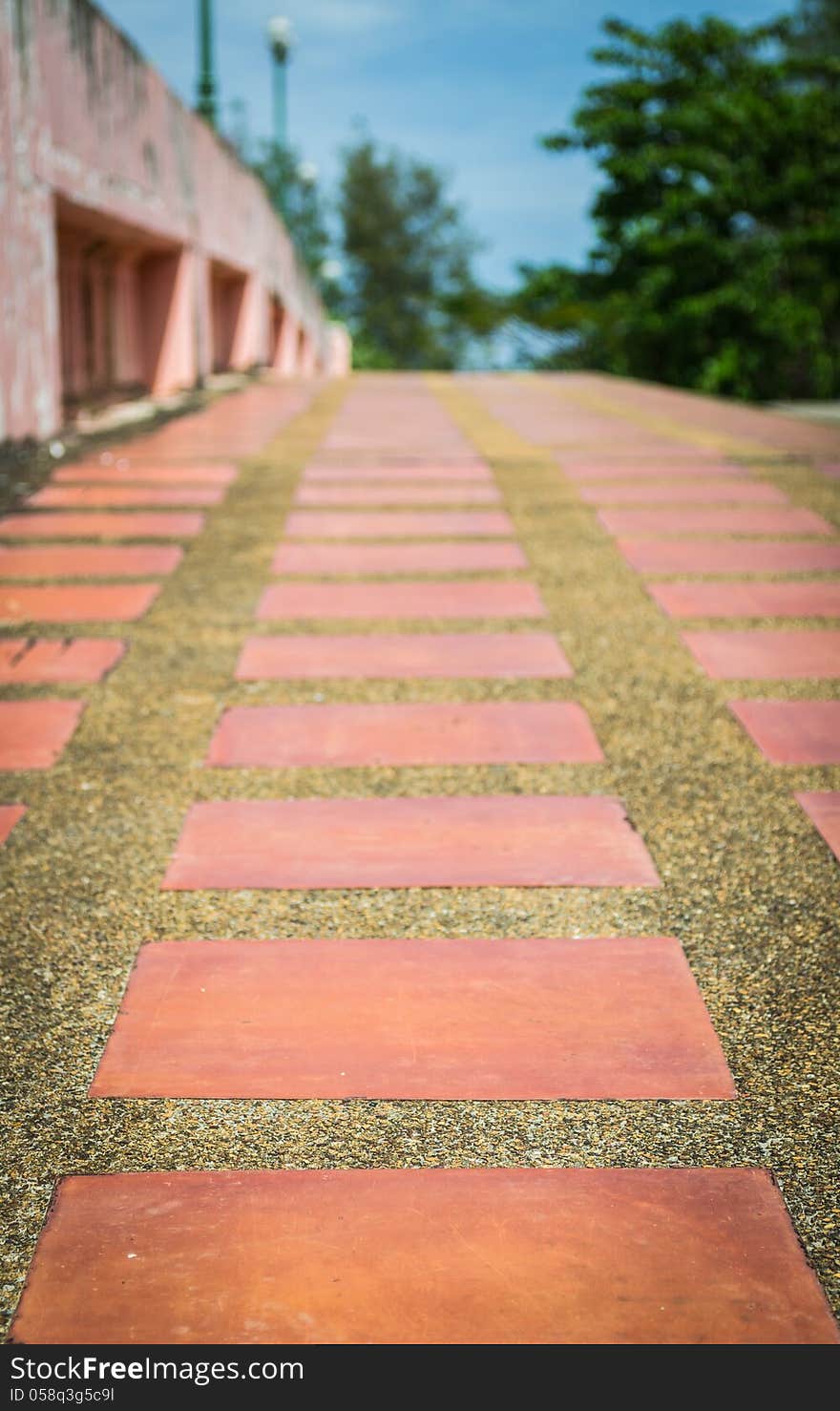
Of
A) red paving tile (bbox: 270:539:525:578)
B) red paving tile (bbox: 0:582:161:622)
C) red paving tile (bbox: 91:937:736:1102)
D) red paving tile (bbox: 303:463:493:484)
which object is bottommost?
red paving tile (bbox: 91:937:736:1102)

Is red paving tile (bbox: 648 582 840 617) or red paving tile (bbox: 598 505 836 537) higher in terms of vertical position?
red paving tile (bbox: 598 505 836 537)

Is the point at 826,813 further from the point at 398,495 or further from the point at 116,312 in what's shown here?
the point at 116,312

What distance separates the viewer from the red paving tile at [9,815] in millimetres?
2164

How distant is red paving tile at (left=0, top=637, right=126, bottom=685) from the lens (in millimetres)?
2836

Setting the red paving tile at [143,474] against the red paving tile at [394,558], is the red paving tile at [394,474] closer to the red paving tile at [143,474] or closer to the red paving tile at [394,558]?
the red paving tile at [143,474]

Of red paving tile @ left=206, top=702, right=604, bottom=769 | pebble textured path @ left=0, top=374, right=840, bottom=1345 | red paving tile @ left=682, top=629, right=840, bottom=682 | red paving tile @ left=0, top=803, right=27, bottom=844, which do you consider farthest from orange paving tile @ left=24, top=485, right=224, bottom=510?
red paving tile @ left=0, top=803, right=27, bottom=844

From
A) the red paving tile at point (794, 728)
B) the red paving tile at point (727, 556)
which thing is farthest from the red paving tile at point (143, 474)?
the red paving tile at point (794, 728)

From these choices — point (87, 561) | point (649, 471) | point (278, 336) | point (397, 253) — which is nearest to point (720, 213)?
point (278, 336)

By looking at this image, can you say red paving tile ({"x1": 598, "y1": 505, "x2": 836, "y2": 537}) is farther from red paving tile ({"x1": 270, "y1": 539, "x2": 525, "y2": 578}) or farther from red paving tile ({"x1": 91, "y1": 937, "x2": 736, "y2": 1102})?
red paving tile ({"x1": 91, "y1": 937, "x2": 736, "y2": 1102})

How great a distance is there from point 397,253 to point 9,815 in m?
53.6

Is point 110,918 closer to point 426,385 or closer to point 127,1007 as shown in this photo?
point 127,1007

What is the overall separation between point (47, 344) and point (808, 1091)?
461 cm

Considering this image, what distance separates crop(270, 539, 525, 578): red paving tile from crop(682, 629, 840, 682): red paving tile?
30.5 inches

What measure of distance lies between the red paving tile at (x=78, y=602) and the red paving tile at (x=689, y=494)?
1681 mm
